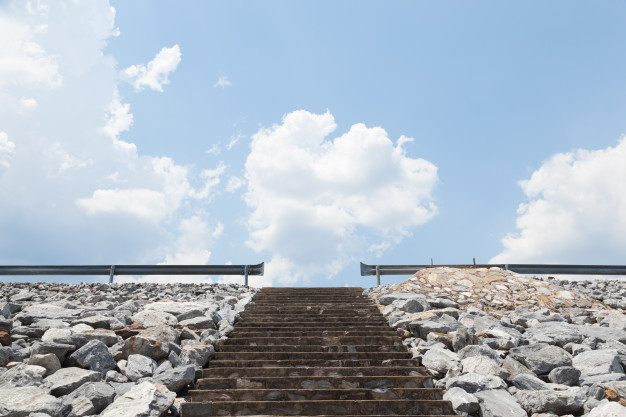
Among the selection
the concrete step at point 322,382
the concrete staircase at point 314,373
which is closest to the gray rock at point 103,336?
the concrete staircase at point 314,373

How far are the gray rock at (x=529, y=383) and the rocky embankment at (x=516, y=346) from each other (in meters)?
0.01

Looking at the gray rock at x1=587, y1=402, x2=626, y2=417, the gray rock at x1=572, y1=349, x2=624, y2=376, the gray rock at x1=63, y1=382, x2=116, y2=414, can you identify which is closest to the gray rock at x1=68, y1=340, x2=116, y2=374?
the gray rock at x1=63, y1=382, x2=116, y2=414

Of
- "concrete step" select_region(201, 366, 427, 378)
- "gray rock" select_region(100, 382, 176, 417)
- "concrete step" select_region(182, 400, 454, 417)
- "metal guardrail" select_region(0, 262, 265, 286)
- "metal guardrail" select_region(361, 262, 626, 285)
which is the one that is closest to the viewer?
"gray rock" select_region(100, 382, 176, 417)

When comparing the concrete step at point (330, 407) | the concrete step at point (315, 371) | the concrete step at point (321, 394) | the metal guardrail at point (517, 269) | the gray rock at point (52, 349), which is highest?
the metal guardrail at point (517, 269)

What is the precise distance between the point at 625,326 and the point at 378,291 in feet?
18.2

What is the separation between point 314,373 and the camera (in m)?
6.31

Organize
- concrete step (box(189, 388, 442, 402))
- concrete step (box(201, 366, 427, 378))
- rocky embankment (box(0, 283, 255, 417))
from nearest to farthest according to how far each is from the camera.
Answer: rocky embankment (box(0, 283, 255, 417))
concrete step (box(189, 388, 442, 402))
concrete step (box(201, 366, 427, 378))

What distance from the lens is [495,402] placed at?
5.09m

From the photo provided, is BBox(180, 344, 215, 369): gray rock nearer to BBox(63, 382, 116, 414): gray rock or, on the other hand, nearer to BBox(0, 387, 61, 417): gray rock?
BBox(63, 382, 116, 414): gray rock

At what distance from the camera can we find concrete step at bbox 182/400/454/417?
534 cm

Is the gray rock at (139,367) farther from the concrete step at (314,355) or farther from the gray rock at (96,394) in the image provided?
the concrete step at (314,355)

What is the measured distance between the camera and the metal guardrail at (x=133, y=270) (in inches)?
566

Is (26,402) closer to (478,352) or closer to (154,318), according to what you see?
(154,318)

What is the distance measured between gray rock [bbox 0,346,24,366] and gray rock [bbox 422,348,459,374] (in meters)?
5.76
